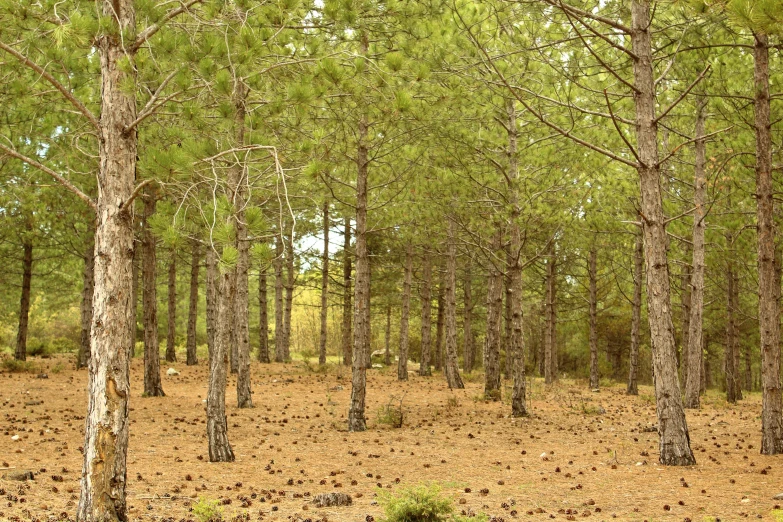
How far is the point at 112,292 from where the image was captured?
5211 millimetres

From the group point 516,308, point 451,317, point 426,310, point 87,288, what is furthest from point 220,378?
point 426,310

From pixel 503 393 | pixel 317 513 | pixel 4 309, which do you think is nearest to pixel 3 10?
pixel 317 513

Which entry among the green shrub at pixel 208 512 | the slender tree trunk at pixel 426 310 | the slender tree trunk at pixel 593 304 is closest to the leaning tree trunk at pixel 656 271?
the green shrub at pixel 208 512

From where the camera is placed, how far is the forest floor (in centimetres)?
649

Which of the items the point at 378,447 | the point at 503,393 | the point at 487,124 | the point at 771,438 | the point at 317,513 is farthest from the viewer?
the point at 503,393

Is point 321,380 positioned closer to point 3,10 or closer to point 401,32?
point 401,32

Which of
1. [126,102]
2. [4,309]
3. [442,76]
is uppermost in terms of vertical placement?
[442,76]

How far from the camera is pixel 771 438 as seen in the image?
28.4 ft

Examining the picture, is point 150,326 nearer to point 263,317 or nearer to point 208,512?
point 263,317

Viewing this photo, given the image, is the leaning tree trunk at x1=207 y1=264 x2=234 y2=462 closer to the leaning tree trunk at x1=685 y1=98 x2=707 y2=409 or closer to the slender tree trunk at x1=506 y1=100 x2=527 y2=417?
the slender tree trunk at x1=506 y1=100 x2=527 y2=417

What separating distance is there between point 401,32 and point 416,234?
554 cm

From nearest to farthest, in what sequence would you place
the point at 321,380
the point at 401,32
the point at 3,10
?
the point at 3,10, the point at 401,32, the point at 321,380

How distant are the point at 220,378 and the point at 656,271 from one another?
579cm

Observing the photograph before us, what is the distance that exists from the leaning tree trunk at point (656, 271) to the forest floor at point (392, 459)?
434 millimetres
